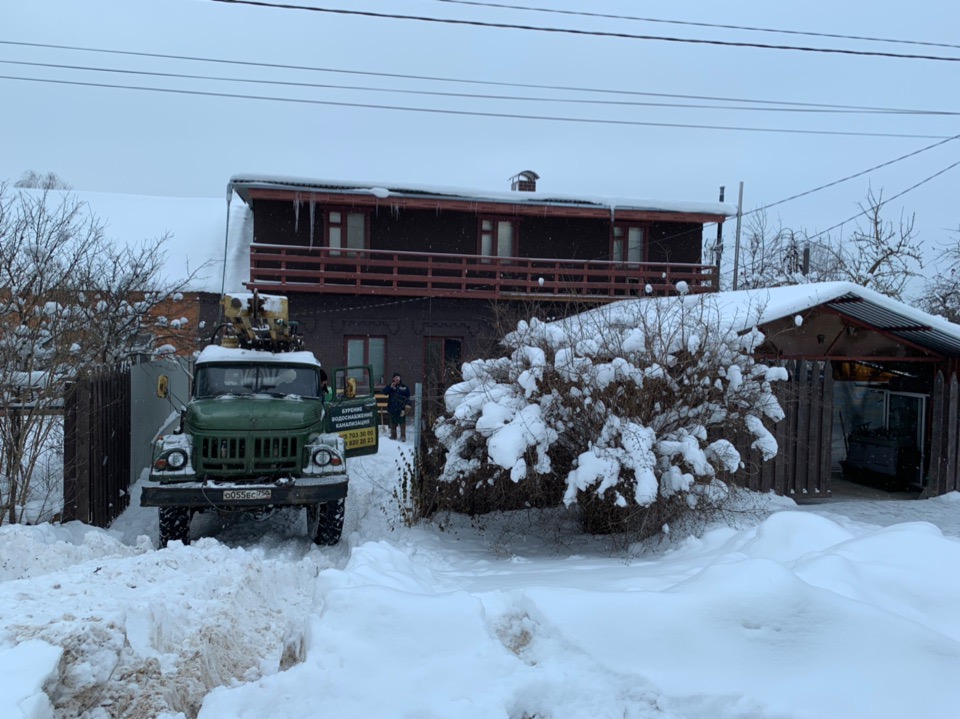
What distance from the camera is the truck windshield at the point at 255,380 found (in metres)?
Result: 9.37

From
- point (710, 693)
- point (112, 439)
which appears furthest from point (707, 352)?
point (112, 439)

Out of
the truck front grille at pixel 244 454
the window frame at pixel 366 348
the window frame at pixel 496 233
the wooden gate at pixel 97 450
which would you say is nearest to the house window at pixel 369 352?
the window frame at pixel 366 348

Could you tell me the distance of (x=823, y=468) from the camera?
1129 cm

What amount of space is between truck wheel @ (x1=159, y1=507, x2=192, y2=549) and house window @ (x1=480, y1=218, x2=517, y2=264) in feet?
53.0

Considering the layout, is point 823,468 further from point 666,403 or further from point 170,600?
point 170,600

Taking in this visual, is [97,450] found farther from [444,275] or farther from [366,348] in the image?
[444,275]

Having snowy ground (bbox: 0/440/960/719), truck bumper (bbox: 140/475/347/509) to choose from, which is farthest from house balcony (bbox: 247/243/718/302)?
snowy ground (bbox: 0/440/960/719)

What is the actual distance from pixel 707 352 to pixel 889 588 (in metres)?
3.52

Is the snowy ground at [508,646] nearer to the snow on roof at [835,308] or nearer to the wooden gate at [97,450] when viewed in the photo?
the wooden gate at [97,450]

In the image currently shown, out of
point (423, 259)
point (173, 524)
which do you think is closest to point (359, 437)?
point (173, 524)

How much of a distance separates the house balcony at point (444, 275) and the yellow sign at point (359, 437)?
436 inches

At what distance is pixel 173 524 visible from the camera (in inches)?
326

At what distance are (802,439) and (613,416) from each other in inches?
208

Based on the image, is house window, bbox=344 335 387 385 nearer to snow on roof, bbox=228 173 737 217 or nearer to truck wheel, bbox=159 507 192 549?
snow on roof, bbox=228 173 737 217
